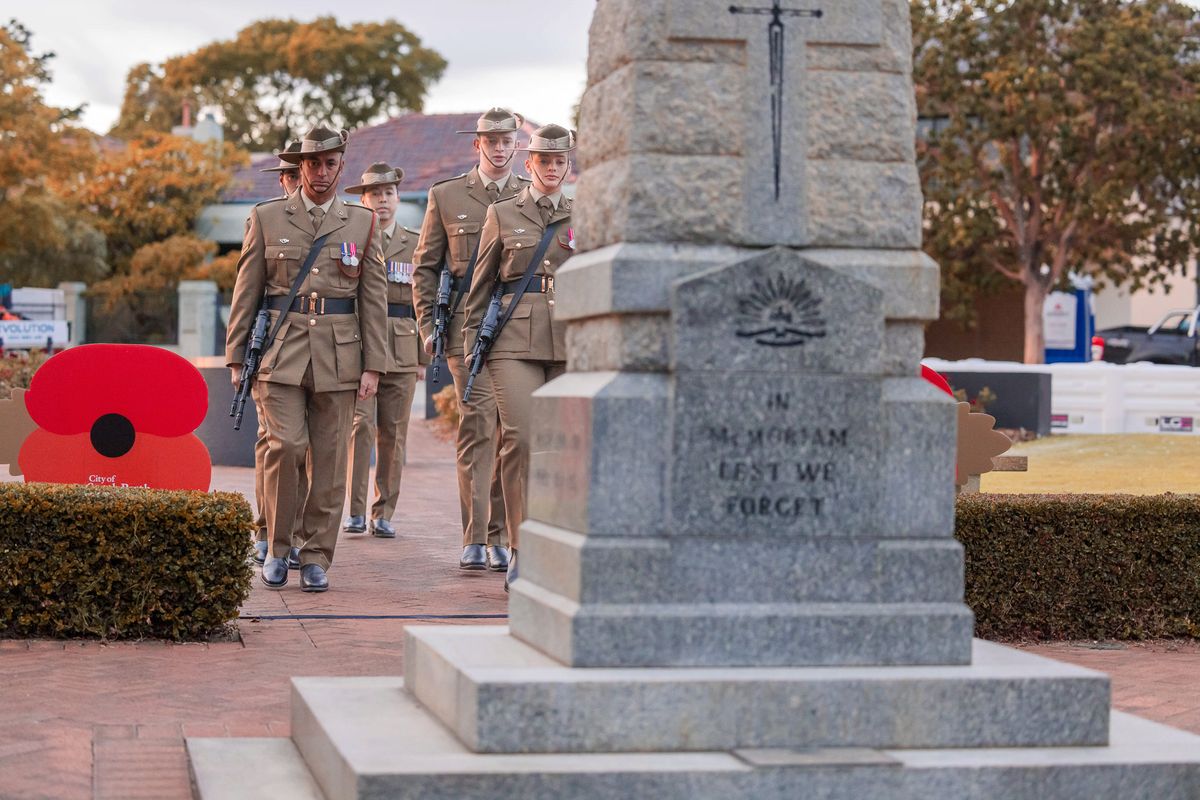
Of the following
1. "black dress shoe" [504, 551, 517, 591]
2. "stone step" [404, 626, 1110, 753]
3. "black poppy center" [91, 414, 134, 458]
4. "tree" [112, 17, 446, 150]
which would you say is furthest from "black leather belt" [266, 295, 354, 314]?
"tree" [112, 17, 446, 150]

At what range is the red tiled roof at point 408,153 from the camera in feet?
135

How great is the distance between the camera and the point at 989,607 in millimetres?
8180

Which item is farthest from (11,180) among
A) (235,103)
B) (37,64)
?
(235,103)

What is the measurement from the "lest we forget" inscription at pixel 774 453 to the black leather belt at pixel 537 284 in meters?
4.15

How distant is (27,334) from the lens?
113ft

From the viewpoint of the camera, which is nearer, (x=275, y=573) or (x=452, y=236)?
(x=275, y=573)

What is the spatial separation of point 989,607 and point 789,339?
343cm

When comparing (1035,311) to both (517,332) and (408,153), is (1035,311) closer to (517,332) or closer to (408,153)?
(408,153)

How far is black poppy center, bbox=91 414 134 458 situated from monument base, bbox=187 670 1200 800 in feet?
13.1

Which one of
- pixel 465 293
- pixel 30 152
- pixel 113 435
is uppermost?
pixel 30 152

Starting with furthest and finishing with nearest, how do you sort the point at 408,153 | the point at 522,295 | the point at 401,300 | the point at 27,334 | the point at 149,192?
the point at 149,192, the point at 408,153, the point at 27,334, the point at 401,300, the point at 522,295

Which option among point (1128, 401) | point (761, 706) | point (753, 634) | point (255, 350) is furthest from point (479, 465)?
point (1128, 401)

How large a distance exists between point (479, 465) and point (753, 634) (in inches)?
198

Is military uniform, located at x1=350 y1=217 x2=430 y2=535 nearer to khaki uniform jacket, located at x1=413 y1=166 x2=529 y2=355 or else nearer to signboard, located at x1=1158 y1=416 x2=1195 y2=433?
khaki uniform jacket, located at x1=413 y1=166 x2=529 y2=355
